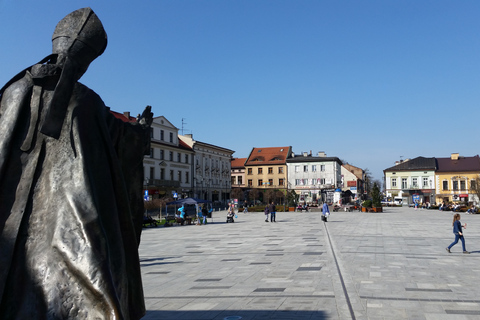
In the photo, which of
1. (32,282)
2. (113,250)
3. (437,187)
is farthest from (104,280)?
(437,187)

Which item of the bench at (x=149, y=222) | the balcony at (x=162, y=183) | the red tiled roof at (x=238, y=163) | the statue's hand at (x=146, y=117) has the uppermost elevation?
the red tiled roof at (x=238, y=163)

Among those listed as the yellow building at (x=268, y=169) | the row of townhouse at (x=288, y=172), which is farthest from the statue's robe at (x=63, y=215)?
the yellow building at (x=268, y=169)

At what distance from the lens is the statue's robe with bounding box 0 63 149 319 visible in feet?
7.63

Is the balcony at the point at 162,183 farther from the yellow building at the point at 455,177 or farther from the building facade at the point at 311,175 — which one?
the yellow building at the point at 455,177

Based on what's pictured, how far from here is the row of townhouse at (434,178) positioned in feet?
291

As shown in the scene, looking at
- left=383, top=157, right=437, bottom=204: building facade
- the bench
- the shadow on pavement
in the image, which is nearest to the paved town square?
the shadow on pavement

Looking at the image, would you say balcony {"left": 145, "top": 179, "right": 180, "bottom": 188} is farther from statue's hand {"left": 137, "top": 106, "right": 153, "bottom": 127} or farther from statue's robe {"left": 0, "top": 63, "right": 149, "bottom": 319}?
statue's robe {"left": 0, "top": 63, "right": 149, "bottom": 319}

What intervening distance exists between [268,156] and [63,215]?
3739 inches

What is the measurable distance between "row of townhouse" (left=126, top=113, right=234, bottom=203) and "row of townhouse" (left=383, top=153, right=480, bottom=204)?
37768mm

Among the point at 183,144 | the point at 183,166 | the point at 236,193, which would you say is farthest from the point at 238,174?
the point at 183,166

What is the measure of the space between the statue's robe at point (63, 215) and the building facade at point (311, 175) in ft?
289

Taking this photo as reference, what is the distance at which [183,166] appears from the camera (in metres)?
66.4

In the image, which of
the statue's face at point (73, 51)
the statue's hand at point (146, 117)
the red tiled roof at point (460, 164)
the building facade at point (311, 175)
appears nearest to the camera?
the statue's face at point (73, 51)

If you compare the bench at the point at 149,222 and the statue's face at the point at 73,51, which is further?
the bench at the point at 149,222
